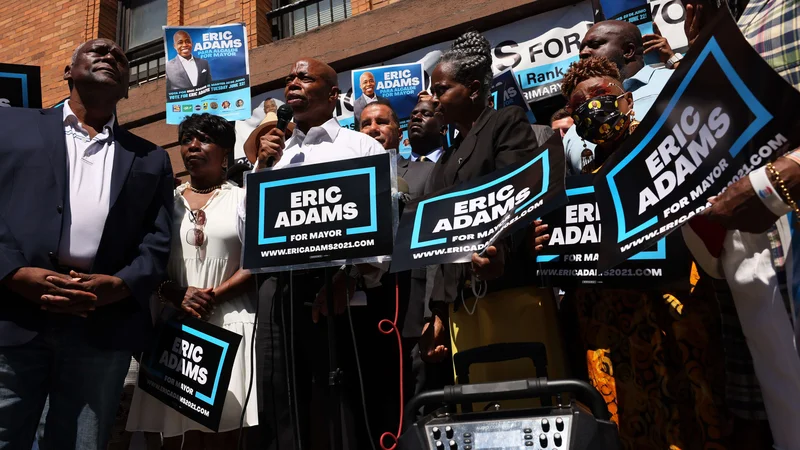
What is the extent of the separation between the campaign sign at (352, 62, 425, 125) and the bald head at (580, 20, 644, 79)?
9.03 feet

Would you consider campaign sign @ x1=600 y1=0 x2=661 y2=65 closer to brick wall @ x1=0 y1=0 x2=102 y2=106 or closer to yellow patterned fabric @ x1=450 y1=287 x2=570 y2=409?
yellow patterned fabric @ x1=450 y1=287 x2=570 y2=409

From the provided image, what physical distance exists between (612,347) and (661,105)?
973 mm

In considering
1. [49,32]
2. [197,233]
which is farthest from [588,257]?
[49,32]

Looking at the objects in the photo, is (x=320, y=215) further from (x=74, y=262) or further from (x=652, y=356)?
(x=652, y=356)

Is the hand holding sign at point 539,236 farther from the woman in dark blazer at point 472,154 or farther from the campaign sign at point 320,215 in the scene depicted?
the campaign sign at point 320,215

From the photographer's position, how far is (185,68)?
8156mm

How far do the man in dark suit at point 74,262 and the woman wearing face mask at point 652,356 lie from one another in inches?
77.0

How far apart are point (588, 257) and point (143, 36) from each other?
11.0 meters

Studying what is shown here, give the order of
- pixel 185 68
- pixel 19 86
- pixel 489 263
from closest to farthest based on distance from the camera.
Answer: pixel 489 263 < pixel 19 86 < pixel 185 68

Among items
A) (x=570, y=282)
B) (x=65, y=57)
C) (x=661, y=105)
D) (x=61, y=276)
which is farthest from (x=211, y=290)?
(x=65, y=57)

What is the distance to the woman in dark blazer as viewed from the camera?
2724mm

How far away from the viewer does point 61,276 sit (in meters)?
2.79

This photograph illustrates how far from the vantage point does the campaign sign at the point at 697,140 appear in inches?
69.7

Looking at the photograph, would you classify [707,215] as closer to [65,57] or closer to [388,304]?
[388,304]
